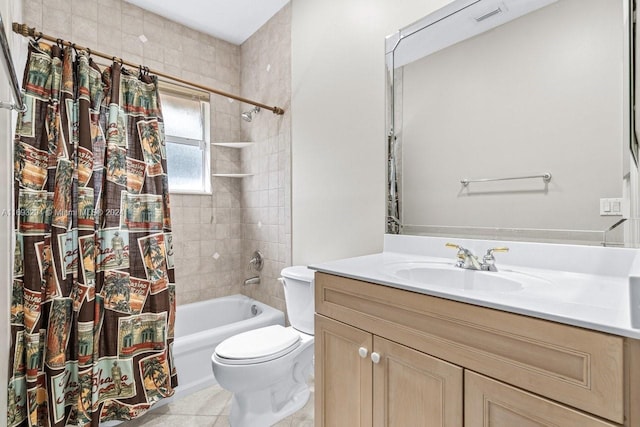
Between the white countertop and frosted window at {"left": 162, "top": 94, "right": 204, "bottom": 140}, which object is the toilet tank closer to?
the white countertop

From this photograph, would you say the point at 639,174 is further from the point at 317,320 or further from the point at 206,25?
the point at 206,25

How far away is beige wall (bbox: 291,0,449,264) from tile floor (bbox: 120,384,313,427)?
0.91 metres

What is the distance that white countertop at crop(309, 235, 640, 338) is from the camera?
619 mm

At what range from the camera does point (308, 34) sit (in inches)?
82.9

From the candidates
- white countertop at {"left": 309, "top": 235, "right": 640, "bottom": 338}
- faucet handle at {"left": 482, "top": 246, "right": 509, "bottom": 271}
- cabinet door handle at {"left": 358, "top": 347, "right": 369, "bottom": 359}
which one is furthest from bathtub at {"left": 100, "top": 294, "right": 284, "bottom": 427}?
faucet handle at {"left": 482, "top": 246, "right": 509, "bottom": 271}

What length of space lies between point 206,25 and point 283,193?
5.19 feet

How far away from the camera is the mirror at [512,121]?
3.36 feet

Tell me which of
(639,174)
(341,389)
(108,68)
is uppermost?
(108,68)

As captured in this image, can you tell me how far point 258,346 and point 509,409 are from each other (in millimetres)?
1112

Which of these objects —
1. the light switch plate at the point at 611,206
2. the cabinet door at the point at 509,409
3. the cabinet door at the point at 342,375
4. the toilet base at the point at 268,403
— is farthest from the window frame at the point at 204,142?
the light switch plate at the point at 611,206

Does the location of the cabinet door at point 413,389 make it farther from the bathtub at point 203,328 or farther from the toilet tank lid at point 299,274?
the bathtub at point 203,328

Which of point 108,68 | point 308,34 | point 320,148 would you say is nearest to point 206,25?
point 308,34

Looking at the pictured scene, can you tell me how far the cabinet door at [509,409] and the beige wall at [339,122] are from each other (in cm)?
95

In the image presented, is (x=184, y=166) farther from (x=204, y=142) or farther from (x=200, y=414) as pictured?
(x=200, y=414)
